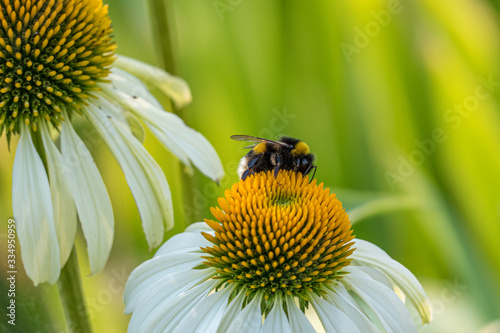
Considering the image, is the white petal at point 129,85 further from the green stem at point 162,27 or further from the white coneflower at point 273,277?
the white coneflower at point 273,277

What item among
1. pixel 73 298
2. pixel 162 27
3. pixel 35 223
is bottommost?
pixel 73 298

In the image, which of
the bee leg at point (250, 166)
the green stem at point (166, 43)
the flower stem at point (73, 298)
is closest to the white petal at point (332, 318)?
the bee leg at point (250, 166)

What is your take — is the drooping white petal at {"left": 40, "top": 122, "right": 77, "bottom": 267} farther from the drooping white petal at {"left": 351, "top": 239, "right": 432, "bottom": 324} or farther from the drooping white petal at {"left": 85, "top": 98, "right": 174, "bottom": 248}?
the drooping white petal at {"left": 351, "top": 239, "right": 432, "bottom": 324}

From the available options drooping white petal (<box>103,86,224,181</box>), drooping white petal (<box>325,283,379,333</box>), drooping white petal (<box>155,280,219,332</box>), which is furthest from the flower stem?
drooping white petal (<box>325,283,379,333</box>)

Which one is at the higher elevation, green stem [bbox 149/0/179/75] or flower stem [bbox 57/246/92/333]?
green stem [bbox 149/0/179/75]

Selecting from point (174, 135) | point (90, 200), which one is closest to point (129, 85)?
point (174, 135)

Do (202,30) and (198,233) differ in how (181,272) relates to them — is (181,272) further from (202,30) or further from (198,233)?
(202,30)

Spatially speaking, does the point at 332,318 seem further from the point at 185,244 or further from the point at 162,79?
the point at 162,79
